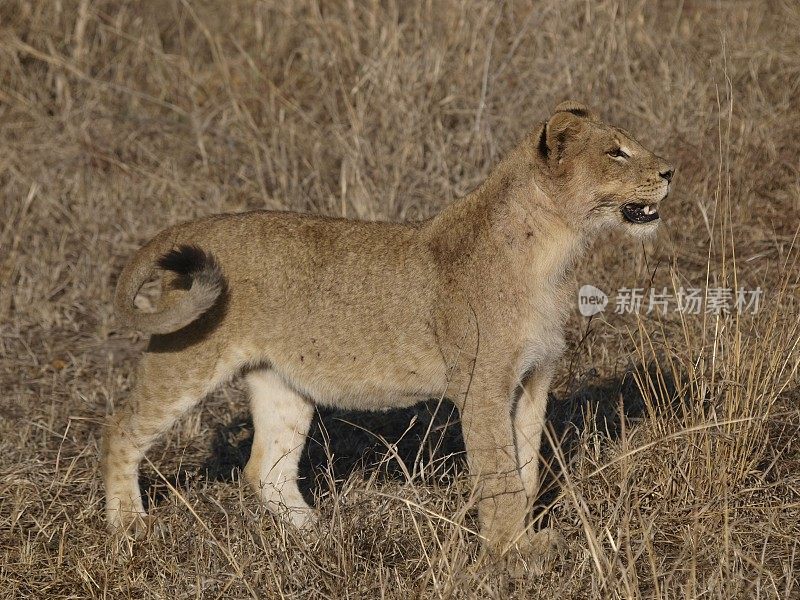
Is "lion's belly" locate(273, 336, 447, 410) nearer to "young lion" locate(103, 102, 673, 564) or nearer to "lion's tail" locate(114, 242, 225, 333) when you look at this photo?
"young lion" locate(103, 102, 673, 564)

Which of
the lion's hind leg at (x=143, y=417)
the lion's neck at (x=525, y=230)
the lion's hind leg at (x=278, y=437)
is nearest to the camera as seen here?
the lion's neck at (x=525, y=230)

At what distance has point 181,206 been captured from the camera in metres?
8.01

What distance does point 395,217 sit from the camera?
7.34 metres

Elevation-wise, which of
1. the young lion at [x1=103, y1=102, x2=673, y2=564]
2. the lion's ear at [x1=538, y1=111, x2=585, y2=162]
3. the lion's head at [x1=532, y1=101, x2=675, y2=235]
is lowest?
the young lion at [x1=103, y1=102, x2=673, y2=564]

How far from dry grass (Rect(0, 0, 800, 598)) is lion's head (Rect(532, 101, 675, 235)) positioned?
43cm

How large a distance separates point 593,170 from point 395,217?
9.88 ft

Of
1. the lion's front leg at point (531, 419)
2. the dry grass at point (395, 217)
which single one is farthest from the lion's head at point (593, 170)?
the lion's front leg at point (531, 419)

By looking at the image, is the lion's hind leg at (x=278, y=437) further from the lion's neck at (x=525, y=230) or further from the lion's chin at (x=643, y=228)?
the lion's chin at (x=643, y=228)

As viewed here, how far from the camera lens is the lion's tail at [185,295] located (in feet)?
14.8

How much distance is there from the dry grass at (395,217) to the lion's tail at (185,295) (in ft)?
1.78

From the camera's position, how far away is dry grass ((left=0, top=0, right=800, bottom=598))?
422 cm

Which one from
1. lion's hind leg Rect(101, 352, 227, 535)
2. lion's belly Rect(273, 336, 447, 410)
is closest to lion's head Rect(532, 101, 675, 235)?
lion's belly Rect(273, 336, 447, 410)

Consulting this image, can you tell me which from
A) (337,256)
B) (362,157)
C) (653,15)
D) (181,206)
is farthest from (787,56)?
Answer: (337,256)

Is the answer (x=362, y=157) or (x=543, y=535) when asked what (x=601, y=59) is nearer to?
(x=362, y=157)
